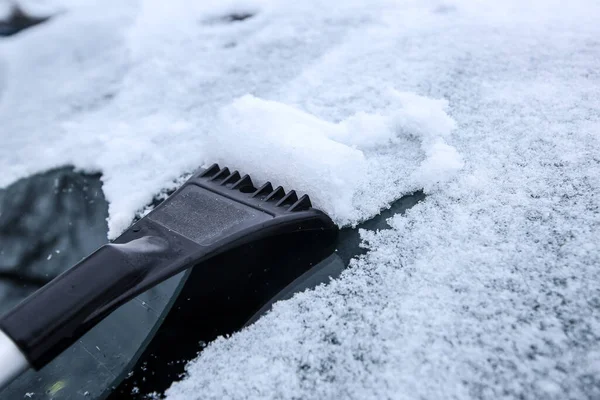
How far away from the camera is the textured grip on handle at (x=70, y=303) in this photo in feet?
2.23

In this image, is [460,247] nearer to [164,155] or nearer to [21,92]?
[164,155]

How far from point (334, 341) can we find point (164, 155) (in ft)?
2.69

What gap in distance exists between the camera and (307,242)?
3.28 ft

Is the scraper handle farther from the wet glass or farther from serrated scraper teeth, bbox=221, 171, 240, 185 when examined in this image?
serrated scraper teeth, bbox=221, 171, 240, 185

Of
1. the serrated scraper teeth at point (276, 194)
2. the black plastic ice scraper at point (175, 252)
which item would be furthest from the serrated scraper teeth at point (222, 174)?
the serrated scraper teeth at point (276, 194)

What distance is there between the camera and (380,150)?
1.21m

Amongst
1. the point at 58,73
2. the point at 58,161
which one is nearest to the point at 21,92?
the point at 58,73

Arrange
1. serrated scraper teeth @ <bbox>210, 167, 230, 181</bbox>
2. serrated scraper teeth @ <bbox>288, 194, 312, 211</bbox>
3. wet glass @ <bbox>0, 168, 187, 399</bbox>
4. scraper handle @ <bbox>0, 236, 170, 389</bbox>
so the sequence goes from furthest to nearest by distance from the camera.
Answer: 1. serrated scraper teeth @ <bbox>210, 167, 230, 181</bbox>
2. serrated scraper teeth @ <bbox>288, 194, 312, 211</bbox>
3. wet glass @ <bbox>0, 168, 187, 399</bbox>
4. scraper handle @ <bbox>0, 236, 170, 389</bbox>

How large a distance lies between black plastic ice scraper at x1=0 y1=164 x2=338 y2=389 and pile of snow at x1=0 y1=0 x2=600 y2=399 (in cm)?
7

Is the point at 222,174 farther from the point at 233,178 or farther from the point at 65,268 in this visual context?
the point at 65,268

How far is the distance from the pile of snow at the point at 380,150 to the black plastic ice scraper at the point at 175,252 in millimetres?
71

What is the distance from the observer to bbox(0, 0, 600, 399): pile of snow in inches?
29.7

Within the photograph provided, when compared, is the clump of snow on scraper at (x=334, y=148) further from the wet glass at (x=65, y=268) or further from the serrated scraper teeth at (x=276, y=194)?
the wet glass at (x=65, y=268)

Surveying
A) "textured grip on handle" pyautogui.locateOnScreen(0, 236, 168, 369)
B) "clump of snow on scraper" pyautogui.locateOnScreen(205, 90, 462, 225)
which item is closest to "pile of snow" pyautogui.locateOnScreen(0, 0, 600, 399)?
"clump of snow on scraper" pyautogui.locateOnScreen(205, 90, 462, 225)
